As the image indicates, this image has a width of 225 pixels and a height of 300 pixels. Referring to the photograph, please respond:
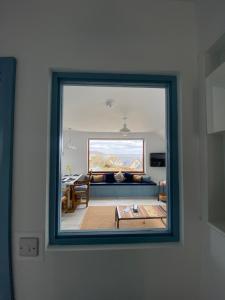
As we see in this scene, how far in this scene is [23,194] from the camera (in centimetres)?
96

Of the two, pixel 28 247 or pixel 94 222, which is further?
pixel 94 222

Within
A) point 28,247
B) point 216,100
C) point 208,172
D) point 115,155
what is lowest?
point 28,247

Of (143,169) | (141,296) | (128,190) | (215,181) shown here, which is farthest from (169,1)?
(143,169)

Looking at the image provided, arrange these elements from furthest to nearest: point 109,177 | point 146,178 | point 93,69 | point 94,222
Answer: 1. point 109,177
2. point 146,178
3. point 94,222
4. point 93,69

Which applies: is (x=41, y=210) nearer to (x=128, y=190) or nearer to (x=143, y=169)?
(x=128, y=190)

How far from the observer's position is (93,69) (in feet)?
3.35

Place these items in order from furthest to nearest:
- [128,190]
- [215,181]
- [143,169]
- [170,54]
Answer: [143,169]
[128,190]
[170,54]
[215,181]

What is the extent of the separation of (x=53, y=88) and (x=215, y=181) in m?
1.04

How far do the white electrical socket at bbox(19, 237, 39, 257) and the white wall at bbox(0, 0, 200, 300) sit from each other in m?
0.04

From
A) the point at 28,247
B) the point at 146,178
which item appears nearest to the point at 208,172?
the point at 28,247

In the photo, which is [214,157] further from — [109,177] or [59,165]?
[109,177]

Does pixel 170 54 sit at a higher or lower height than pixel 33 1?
lower

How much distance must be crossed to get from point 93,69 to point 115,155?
4928 mm

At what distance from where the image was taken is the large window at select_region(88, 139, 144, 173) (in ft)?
19.3
